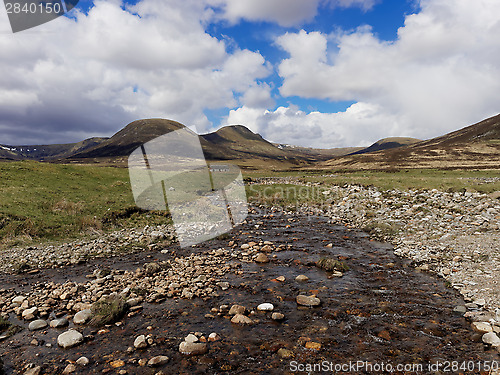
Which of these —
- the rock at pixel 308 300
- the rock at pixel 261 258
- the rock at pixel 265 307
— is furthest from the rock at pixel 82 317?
the rock at pixel 261 258

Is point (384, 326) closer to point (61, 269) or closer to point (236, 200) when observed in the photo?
point (61, 269)

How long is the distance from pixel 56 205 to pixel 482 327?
28.5 meters

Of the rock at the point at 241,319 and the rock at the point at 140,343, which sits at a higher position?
the rock at the point at 140,343

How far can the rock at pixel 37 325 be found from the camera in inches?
356

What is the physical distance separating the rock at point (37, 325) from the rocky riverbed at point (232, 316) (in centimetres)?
6

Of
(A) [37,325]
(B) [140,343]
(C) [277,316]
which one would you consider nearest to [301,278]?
(C) [277,316]

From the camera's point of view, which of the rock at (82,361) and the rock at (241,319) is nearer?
the rock at (82,361)

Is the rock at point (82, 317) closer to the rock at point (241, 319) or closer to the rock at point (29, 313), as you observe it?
the rock at point (29, 313)

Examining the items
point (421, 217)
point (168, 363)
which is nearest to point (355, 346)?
point (168, 363)

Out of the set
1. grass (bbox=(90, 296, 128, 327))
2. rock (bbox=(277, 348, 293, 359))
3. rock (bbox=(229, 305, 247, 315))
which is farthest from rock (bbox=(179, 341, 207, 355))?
grass (bbox=(90, 296, 128, 327))

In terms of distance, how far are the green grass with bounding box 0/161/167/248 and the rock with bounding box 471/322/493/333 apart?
882 inches

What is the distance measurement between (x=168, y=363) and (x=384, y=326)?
7674 millimetres

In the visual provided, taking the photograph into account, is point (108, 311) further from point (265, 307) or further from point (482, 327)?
point (482, 327)

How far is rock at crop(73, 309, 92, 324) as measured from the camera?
9.39 m
